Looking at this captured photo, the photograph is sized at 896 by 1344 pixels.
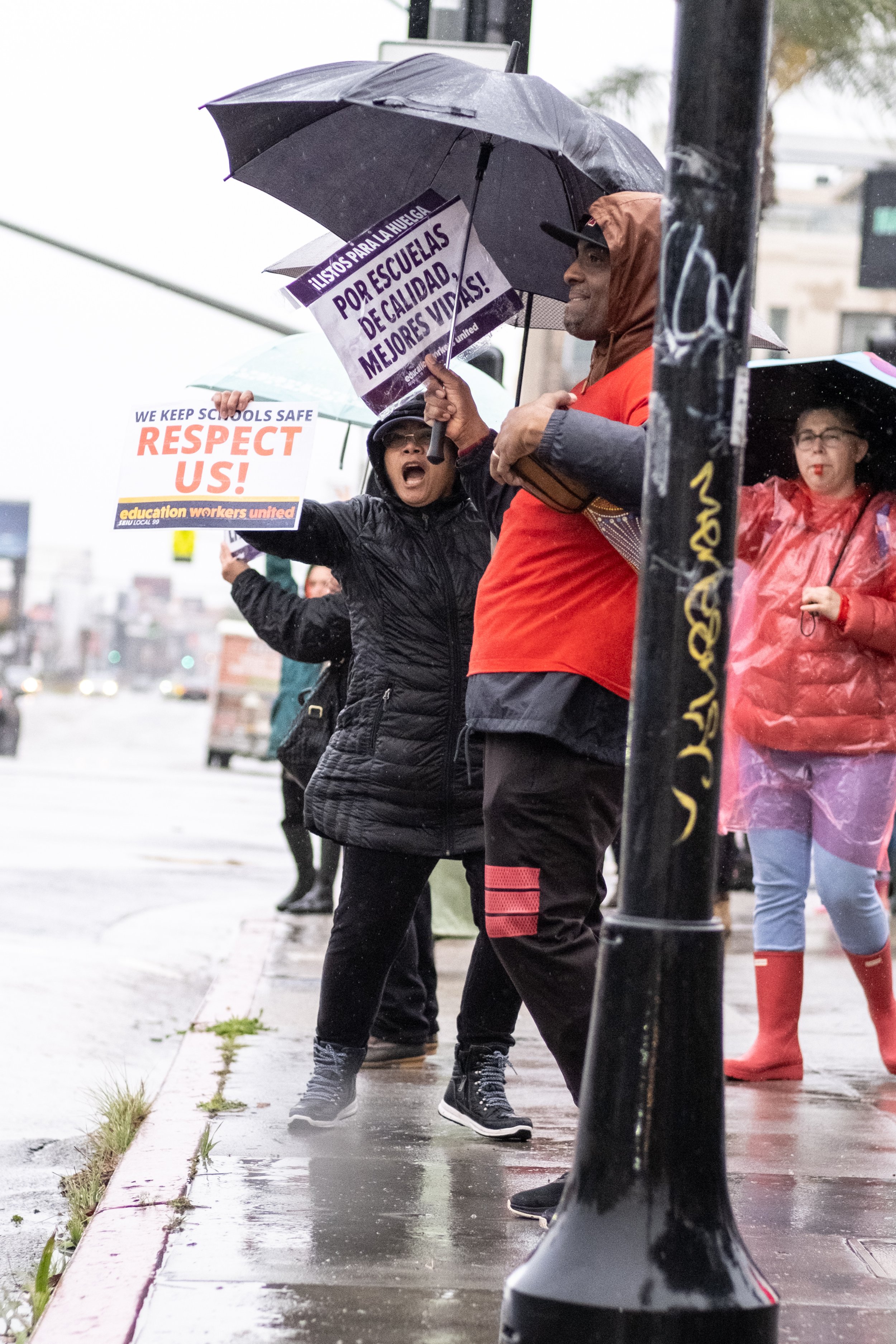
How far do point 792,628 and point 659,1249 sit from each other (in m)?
2.83

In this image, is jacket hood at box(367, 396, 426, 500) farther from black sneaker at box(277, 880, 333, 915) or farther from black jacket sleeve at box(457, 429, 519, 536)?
black sneaker at box(277, 880, 333, 915)

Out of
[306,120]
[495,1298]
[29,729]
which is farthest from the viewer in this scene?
[29,729]

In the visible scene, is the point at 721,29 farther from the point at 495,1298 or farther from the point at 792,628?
the point at 792,628

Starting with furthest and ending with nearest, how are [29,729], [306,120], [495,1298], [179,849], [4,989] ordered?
[29,729]
[179,849]
[4,989]
[306,120]
[495,1298]

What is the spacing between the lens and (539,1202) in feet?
11.6

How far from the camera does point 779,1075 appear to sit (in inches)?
205

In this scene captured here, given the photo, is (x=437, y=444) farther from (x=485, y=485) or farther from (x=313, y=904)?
(x=313, y=904)

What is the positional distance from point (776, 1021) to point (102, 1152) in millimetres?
2140

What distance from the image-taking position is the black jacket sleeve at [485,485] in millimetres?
3832

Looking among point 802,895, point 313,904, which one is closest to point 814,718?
point 802,895

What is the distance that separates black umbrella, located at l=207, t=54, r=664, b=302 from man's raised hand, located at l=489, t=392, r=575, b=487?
63 centimetres

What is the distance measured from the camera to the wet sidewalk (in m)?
2.92

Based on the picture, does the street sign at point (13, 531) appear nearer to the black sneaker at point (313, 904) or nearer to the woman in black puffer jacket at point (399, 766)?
the black sneaker at point (313, 904)

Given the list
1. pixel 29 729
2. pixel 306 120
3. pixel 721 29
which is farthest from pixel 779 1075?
pixel 29 729
